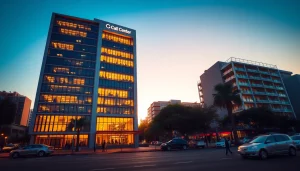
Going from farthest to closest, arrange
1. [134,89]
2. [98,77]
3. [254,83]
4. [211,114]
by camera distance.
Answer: [254,83] < [134,89] < [98,77] < [211,114]

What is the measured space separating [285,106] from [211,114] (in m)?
43.8

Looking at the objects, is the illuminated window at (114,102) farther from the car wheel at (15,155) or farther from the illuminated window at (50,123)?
the car wheel at (15,155)

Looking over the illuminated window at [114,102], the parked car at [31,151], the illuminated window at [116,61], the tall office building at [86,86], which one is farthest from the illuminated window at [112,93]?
the parked car at [31,151]

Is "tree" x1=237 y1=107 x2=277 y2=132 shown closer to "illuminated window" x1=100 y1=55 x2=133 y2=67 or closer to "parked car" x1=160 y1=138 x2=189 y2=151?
"parked car" x1=160 y1=138 x2=189 y2=151

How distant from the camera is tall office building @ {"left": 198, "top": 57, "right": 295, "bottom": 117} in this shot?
59.5 m

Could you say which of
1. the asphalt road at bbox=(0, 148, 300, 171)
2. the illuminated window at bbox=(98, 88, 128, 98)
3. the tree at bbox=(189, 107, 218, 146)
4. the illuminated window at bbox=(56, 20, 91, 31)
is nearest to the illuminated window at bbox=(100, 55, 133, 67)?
the illuminated window at bbox=(98, 88, 128, 98)

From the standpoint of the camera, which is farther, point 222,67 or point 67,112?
point 222,67

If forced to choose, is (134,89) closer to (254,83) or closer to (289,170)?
(254,83)

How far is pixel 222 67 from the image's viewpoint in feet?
223

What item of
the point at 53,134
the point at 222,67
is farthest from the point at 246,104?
the point at 53,134

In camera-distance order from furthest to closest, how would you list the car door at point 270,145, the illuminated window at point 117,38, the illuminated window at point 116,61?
1. the illuminated window at point 117,38
2. the illuminated window at point 116,61
3. the car door at point 270,145

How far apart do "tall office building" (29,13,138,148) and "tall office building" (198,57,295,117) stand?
1484 inches

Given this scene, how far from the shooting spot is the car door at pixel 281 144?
1098 cm

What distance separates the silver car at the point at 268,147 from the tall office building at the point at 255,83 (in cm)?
5032
